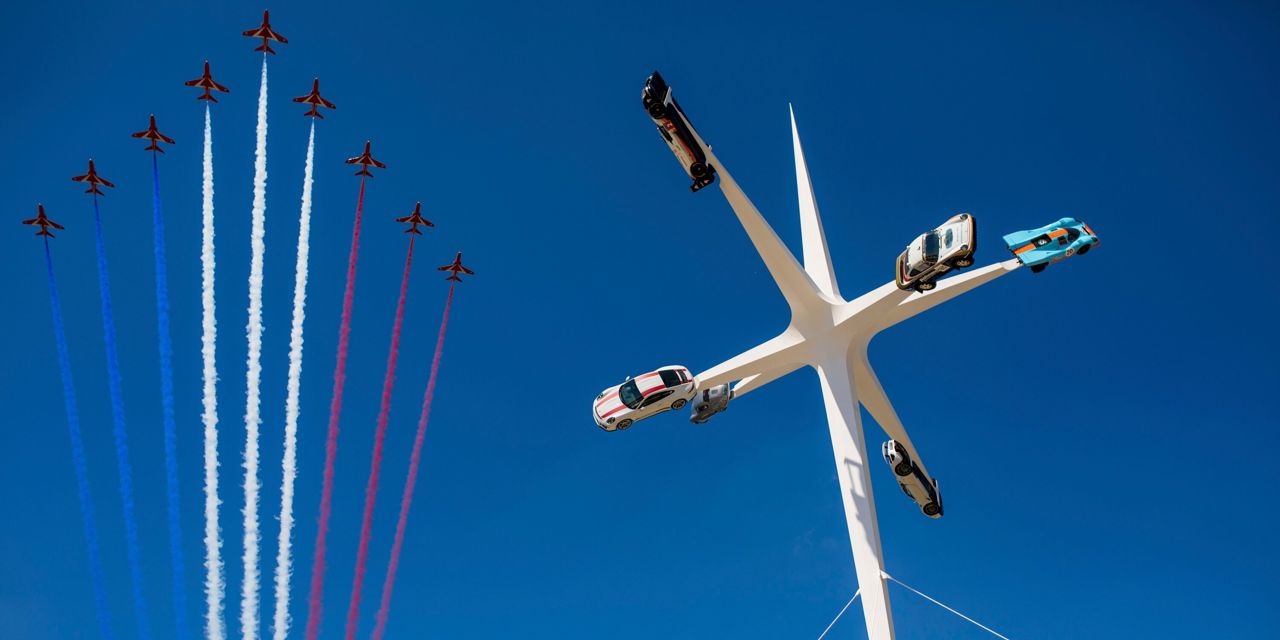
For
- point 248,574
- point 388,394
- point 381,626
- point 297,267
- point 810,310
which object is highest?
point 297,267

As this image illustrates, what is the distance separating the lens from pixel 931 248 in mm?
28172

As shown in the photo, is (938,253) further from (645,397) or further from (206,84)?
(206,84)

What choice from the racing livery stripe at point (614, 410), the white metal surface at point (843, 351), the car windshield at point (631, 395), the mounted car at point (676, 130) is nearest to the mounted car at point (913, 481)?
the white metal surface at point (843, 351)

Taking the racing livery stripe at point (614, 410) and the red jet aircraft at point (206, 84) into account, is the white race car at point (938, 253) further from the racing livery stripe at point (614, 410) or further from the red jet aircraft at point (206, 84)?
the red jet aircraft at point (206, 84)

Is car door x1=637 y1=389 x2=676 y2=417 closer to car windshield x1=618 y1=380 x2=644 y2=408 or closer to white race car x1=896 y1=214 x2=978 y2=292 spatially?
car windshield x1=618 y1=380 x2=644 y2=408

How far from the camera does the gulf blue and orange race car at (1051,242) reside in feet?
103

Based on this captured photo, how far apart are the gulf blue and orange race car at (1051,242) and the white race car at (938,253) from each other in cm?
514

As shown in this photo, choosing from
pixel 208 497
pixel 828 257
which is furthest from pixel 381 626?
pixel 828 257

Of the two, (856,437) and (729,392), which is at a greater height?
(729,392)

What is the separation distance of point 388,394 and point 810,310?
757 inches

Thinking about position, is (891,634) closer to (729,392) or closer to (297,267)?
(729,392)

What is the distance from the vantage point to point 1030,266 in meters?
31.5

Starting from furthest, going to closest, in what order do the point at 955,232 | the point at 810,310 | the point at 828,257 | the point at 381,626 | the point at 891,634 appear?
1. the point at 828,257
2. the point at 810,310
3. the point at 381,626
4. the point at 891,634
5. the point at 955,232

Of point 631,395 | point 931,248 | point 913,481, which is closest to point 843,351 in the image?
point 913,481
